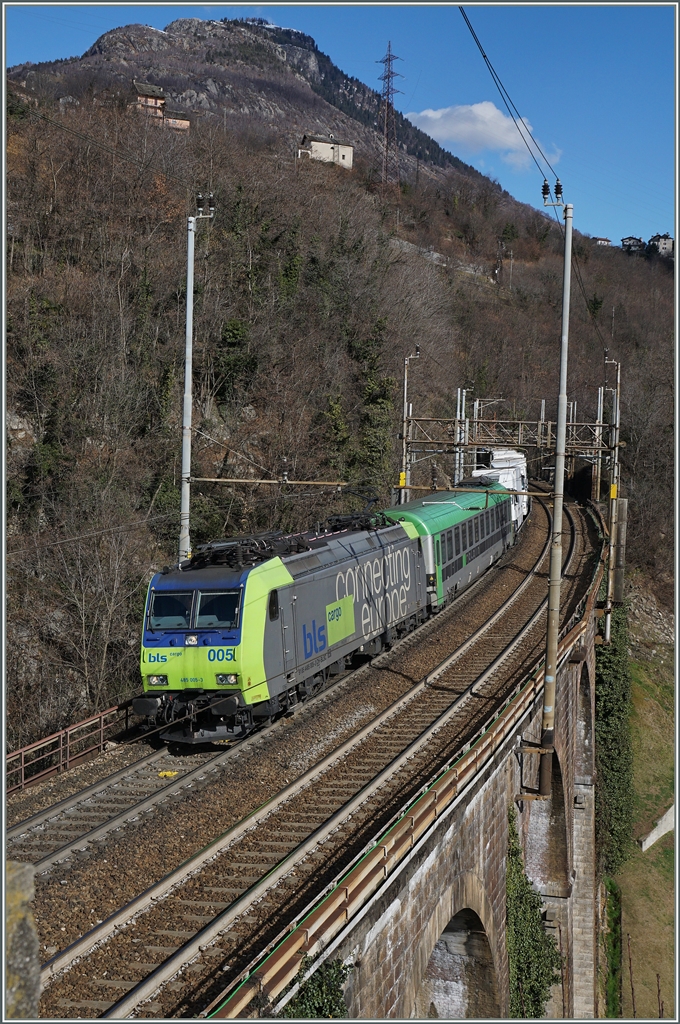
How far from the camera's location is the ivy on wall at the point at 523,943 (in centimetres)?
1641

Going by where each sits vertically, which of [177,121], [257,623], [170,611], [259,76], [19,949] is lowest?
[257,623]

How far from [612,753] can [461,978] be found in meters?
21.1

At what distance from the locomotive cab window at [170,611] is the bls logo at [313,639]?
248cm

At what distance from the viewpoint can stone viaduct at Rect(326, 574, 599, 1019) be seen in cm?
982

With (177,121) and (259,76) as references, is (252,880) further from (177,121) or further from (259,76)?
(259,76)

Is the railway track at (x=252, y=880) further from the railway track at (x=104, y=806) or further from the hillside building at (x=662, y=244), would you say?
the hillside building at (x=662, y=244)

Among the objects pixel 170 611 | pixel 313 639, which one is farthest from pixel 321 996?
pixel 313 639

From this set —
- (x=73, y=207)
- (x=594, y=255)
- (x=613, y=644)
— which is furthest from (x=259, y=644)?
(x=594, y=255)

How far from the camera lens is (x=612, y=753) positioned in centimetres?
3453

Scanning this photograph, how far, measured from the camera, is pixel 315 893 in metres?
9.95

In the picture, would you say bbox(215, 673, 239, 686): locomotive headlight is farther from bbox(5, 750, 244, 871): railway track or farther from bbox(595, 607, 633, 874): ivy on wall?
bbox(595, 607, 633, 874): ivy on wall

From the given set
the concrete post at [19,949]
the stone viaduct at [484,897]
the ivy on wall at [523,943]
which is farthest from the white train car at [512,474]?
the concrete post at [19,949]

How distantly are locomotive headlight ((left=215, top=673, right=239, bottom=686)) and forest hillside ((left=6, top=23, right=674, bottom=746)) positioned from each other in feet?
18.6

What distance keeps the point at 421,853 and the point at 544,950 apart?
9481 mm
